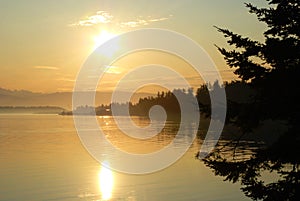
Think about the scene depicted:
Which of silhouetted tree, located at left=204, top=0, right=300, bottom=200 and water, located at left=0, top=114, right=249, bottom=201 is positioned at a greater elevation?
silhouetted tree, located at left=204, top=0, right=300, bottom=200

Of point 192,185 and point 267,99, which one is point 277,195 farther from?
point 192,185

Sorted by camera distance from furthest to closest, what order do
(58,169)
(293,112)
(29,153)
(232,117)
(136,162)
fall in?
(29,153) < (136,162) < (58,169) < (232,117) < (293,112)

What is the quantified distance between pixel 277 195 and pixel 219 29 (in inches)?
191

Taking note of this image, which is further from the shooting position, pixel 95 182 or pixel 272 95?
pixel 95 182

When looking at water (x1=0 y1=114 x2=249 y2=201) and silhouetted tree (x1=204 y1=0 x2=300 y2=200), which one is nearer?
silhouetted tree (x1=204 y1=0 x2=300 y2=200)

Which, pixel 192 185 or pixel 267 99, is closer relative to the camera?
pixel 267 99

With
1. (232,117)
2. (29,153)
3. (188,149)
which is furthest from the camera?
(188,149)

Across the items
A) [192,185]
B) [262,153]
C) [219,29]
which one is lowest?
[192,185]

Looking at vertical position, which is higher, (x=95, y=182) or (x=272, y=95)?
(x=272, y=95)

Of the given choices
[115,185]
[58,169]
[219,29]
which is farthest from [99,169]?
[219,29]

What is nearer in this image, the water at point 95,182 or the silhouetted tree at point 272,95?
the silhouetted tree at point 272,95

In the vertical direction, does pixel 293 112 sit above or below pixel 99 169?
above

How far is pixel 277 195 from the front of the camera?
36.2 ft

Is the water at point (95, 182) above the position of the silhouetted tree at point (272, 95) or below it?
below
